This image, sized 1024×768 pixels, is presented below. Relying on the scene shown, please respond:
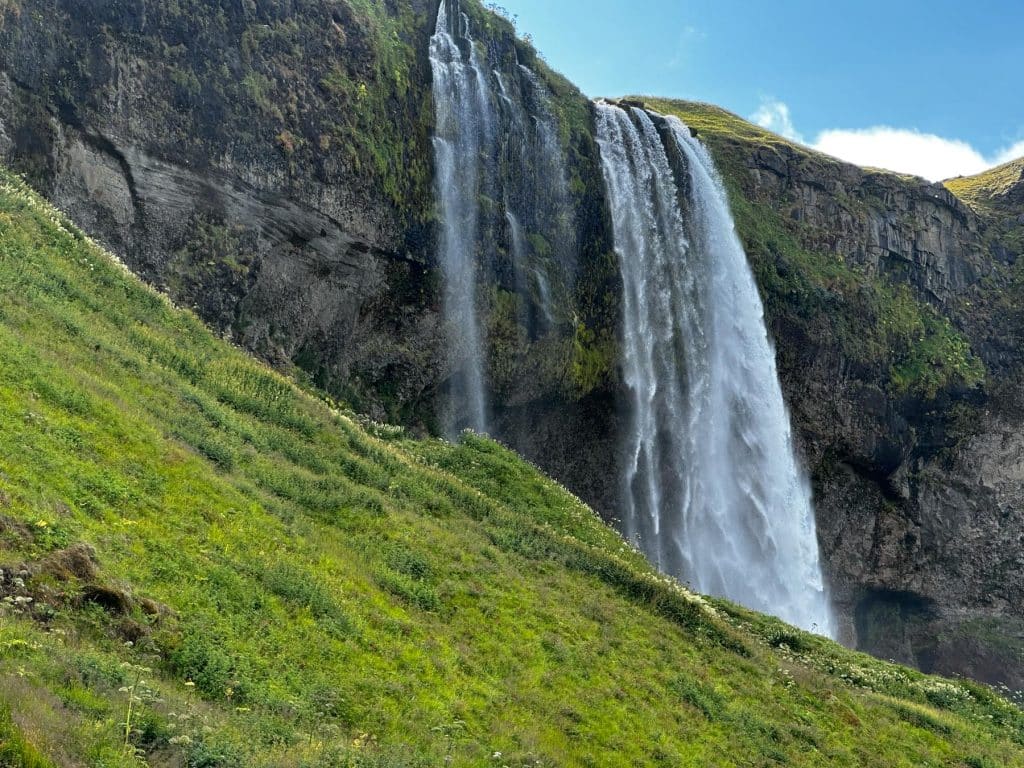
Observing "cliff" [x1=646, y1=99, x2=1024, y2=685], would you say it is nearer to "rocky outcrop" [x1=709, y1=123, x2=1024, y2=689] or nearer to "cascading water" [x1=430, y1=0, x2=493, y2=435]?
"rocky outcrop" [x1=709, y1=123, x2=1024, y2=689]

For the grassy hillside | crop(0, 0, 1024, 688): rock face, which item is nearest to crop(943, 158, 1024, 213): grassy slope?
crop(0, 0, 1024, 688): rock face

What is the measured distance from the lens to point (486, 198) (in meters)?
29.3

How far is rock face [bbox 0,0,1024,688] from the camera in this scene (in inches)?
847

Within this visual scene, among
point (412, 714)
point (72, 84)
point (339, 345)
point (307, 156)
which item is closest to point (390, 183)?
point (307, 156)

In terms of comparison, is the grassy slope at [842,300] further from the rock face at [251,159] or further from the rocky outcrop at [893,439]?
the rock face at [251,159]

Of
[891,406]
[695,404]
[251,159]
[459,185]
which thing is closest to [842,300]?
[891,406]

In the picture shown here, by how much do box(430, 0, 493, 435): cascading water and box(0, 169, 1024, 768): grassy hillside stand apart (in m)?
9.91

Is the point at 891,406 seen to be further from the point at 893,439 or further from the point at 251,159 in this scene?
the point at 251,159

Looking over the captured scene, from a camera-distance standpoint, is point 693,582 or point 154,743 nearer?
point 154,743

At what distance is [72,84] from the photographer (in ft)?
66.8

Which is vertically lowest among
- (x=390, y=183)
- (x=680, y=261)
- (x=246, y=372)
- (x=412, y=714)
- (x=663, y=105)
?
(x=412, y=714)

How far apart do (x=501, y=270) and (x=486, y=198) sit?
2.61 m

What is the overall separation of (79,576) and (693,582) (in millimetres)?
29353

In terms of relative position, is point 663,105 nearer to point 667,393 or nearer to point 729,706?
point 667,393
